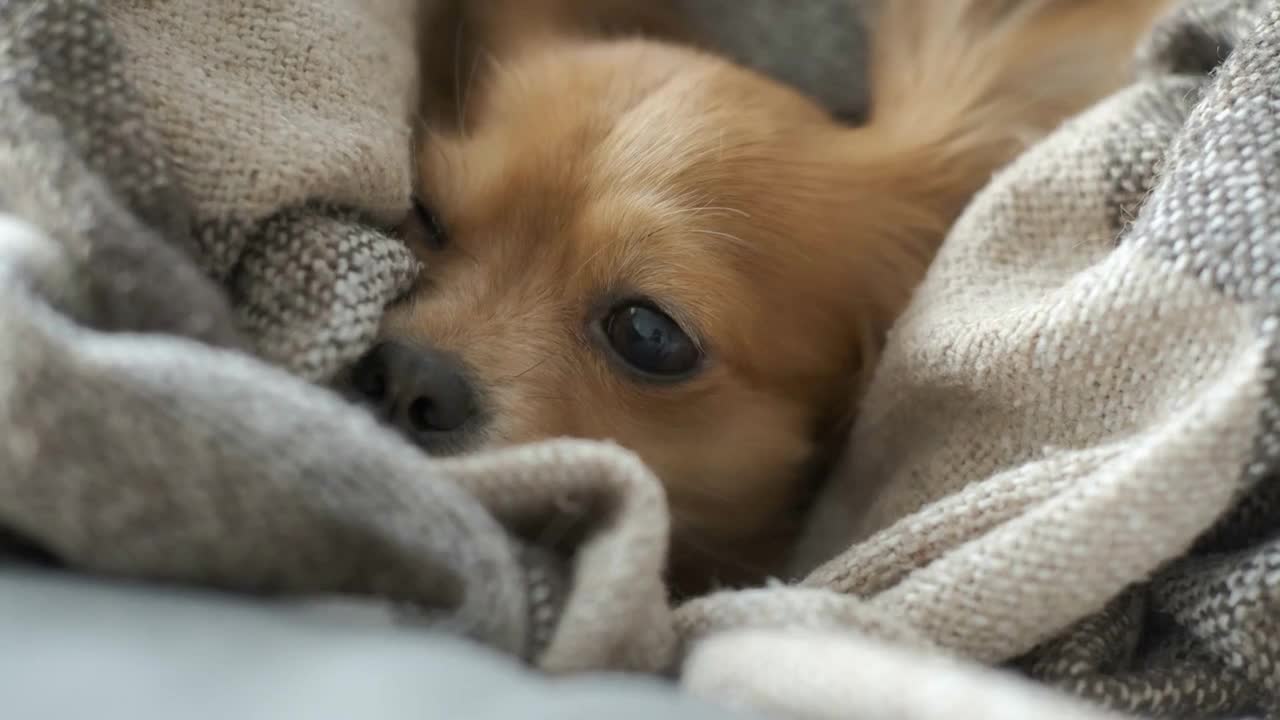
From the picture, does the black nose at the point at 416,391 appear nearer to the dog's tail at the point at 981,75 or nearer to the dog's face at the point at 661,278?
the dog's face at the point at 661,278

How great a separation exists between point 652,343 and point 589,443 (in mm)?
407

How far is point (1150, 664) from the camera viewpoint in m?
0.80

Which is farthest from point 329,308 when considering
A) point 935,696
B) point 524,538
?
point 935,696

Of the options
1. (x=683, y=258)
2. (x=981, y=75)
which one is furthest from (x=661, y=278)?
(x=981, y=75)

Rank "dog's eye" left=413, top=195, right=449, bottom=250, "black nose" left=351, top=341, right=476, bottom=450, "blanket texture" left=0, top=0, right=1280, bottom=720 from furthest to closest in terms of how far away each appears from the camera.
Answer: "dog's eye" left=413, top=195, right=449, bottom=250, "black nose" left=351, top=341, right=476, bottom=450, "blanket texture" left=0, top=0, right=1280, bottom=720

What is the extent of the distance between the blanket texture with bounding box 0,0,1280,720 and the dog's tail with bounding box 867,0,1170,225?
0.26 m

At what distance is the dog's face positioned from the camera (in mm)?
1107

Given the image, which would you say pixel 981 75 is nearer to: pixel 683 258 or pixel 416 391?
pixel 683 258

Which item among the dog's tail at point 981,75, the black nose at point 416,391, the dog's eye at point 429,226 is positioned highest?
the dog's tail at point 981,75

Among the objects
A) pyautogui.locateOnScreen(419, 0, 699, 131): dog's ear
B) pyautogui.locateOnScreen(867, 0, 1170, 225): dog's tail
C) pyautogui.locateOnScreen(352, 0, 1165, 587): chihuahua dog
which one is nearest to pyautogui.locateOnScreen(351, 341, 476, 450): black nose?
pyautogui.locateOnScreen(352, 0, 1165, 587): chihuahua dog

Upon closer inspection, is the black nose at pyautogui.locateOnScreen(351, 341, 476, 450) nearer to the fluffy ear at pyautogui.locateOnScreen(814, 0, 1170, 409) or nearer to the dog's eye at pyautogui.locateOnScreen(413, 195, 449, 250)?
the dog's eye at pyautogui.locateOnScreen(413, 195, 449, 250)

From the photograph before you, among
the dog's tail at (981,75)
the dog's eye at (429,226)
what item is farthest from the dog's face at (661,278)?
the dog's tail at (981,75)

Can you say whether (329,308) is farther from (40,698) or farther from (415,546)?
(40,698)

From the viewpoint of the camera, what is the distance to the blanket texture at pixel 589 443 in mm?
592
